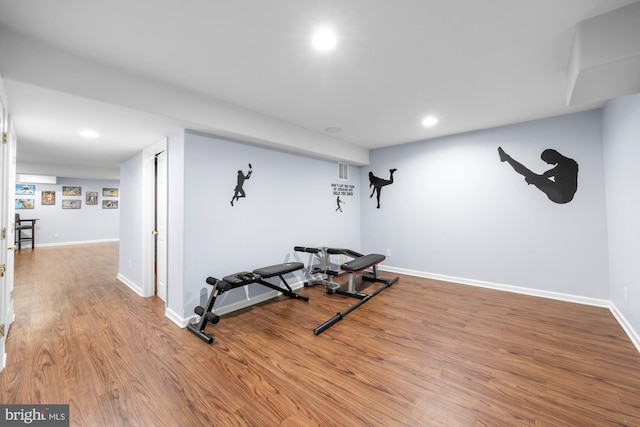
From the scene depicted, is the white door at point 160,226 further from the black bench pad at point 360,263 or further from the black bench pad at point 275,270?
the black bench pad at point 360,263

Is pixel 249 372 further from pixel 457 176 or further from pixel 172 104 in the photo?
pixel 457 176

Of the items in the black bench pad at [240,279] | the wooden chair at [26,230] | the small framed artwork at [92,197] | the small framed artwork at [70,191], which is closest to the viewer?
the black bench pad at [240,279]

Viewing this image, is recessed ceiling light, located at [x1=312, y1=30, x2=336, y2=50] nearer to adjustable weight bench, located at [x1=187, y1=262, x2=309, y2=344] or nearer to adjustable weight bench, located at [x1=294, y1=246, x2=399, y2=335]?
adjustable weight bench, located at [x1=187, y1=262, x2=309, y2=344]

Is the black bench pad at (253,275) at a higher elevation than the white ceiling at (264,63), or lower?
lower

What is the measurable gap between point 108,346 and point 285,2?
313cm

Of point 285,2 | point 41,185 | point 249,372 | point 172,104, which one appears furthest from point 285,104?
point 41,185

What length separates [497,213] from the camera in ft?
12.5

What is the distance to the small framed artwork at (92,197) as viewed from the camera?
8.83 m

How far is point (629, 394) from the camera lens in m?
1.70

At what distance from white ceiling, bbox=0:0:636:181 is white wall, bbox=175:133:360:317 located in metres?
0.32

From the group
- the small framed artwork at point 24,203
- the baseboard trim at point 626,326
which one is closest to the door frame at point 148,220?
the baseboard trim at point 626,326

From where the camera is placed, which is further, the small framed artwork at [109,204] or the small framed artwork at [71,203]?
the small framed artwork at [109,204]

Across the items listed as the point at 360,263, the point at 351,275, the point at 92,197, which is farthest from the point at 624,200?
the point at 92,197

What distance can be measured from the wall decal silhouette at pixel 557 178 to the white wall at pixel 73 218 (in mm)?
12031
